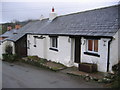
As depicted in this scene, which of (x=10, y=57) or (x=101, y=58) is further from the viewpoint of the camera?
(x=10, y=57)

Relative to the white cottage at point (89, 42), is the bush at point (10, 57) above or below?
below

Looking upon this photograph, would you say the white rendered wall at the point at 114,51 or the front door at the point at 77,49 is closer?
the white rendered wall at the point at 114,51

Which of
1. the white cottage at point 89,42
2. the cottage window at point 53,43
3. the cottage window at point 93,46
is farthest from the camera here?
the cottage window at point 53,43

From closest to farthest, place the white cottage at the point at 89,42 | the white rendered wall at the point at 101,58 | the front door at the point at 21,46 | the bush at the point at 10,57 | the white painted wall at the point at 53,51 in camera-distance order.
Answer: the white cottage at the point at 89,42
the white rendered wall at the point at 101,58
the white painted wall at the point at 53,51
the bush at the point at 10,57
the front door at the point at 21,46

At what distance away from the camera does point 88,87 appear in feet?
25.4

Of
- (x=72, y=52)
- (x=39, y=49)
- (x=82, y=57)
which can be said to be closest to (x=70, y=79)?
(x=82, y=57)

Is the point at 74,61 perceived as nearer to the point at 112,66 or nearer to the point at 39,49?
the point at 112,66

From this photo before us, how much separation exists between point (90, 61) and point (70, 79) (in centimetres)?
228

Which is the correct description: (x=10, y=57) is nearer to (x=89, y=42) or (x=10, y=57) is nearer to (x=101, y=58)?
(x=89, y=42)

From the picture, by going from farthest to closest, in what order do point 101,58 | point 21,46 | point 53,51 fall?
point 21,46
point 53,51
point 101,58

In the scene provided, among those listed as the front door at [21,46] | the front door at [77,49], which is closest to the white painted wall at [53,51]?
the front door at [77,49]

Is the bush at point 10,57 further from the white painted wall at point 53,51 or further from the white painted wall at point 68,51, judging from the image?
the white painted wall at point 53,51

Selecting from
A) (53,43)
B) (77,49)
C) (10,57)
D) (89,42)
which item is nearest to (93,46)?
(89,42)

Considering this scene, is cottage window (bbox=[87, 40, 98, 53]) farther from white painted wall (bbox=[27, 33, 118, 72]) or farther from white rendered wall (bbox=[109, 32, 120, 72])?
white rendered wall (bbox=[109, 32, 120, 72])
